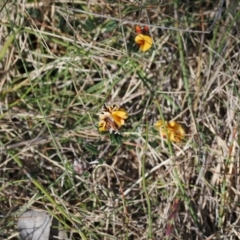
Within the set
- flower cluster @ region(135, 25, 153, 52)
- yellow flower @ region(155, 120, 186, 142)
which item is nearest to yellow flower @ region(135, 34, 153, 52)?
flower cluster @ region(135, 25, 153, 52)

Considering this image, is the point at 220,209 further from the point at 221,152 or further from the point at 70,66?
the point at 70,66

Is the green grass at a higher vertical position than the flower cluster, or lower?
lower

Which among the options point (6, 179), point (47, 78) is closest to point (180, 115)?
point (47, 78)

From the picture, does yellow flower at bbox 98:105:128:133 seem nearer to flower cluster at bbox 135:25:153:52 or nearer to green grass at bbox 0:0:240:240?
green grass at bbox 0:0:240:240

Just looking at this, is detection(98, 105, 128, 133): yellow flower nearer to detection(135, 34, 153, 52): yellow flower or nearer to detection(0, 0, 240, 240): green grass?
detection(0, 0, 240, 240): green grass

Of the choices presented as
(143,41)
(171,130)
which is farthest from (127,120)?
Answer: (143,41)

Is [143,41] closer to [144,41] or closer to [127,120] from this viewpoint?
[144,41]

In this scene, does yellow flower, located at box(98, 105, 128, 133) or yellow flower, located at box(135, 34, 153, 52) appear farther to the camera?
yellow flower, located at box(135, 34, 153, 52)

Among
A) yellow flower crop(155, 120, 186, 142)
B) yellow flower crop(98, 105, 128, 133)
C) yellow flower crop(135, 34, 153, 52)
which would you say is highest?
yellow flower crop(135, 34, 153, 52)
